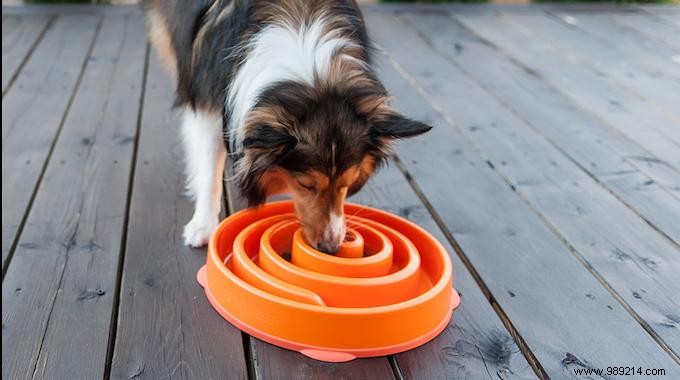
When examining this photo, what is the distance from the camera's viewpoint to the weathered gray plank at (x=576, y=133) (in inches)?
128

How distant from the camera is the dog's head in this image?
87.7 inches

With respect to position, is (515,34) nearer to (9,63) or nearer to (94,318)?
(9,63)

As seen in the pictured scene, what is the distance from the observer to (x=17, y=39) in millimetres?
5082

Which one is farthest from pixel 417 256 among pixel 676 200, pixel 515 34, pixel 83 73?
pixel 515 34

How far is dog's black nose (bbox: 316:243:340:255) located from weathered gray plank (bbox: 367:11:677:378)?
2.04 ft

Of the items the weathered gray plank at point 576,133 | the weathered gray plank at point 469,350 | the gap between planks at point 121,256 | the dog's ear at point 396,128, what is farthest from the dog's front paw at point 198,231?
the weathered gray plank at point 576,133

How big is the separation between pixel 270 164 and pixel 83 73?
2.75 meters

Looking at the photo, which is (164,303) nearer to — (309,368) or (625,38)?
(309,368)

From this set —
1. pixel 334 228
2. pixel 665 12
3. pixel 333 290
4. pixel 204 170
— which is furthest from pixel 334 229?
pixel 665 12

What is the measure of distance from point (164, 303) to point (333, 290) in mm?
618

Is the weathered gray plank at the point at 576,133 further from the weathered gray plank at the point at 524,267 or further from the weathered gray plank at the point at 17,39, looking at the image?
the weathered gray plank at the point at 17,39

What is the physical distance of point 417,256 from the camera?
96.3 inches

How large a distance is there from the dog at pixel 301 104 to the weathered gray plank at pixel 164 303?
0.18m

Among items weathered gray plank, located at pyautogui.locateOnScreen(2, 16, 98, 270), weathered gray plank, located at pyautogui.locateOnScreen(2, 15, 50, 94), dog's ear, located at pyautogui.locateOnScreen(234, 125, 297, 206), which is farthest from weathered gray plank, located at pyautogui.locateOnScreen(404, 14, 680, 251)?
weathered gray plank, located at pyautogui.locateOnScreen(2, 15, 50, 94)
